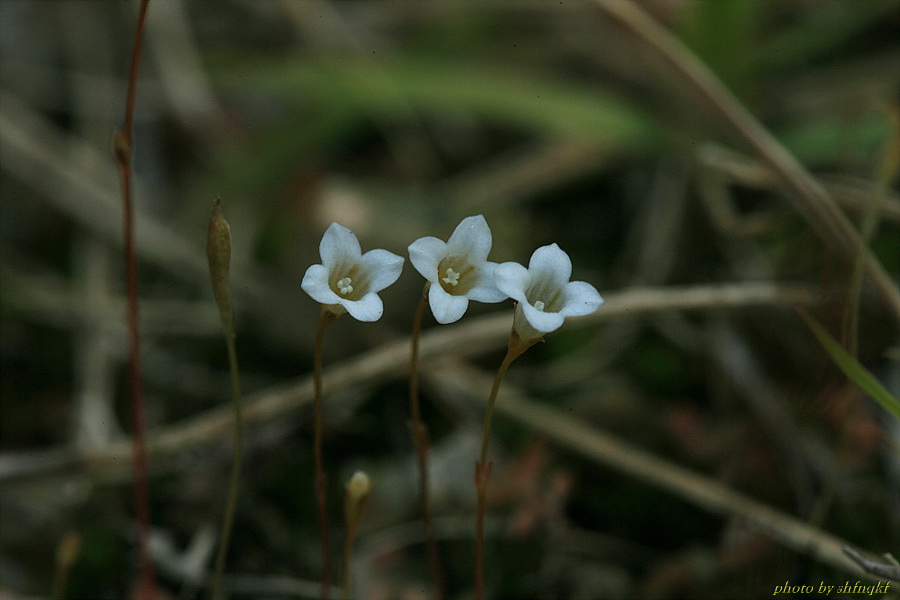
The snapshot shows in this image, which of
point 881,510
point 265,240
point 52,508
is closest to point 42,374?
point 52,508

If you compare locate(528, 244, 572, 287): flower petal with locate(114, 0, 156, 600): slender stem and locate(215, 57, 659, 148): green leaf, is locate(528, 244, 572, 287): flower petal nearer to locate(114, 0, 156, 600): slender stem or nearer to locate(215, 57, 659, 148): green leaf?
locate(114, 0, 156, 600): slender stem

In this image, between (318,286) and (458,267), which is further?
(458,267)

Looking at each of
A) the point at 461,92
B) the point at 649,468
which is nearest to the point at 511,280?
the point at 649,468

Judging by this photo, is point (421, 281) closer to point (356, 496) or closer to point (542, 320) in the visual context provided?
point (356, 496)

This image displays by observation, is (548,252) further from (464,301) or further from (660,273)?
(660,273)

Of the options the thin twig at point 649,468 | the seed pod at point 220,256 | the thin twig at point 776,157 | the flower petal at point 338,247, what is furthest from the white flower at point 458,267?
the thin twig at point 776,157

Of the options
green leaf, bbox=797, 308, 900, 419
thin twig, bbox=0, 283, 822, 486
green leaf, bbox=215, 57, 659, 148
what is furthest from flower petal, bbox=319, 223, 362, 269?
green leaf, bbox=215, 57, 659, 148

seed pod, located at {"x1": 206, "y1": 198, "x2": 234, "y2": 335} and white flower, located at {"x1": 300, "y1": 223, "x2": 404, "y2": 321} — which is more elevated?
seed pod, located at {"x1": 206, "y1": 198, "x2": 234, "y2": 335}
